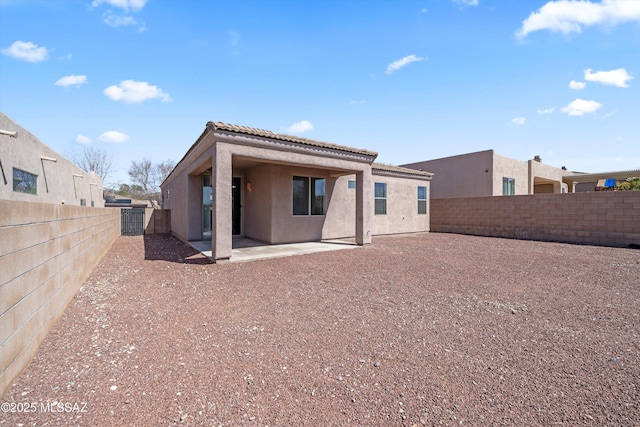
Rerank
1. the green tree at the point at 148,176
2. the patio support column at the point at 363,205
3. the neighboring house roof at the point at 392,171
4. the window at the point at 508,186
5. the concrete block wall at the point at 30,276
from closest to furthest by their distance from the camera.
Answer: the concrete block wall at the point at 30,276 → the patio support column at the point at 363,205 → the neighboring house roof at the point at 392,171 → the window at the point at 508,186 → the green tree at the point at 148,176

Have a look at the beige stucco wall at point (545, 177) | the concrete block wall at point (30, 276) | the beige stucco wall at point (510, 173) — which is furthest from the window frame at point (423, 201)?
the concrete block wall at point (30, 276)

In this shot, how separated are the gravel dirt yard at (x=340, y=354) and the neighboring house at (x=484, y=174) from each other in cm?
1398

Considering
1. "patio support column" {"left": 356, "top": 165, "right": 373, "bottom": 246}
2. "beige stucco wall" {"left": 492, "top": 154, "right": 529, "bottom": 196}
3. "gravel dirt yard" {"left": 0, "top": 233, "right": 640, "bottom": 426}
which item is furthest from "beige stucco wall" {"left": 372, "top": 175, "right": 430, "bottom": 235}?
"gravel dirt yard" {"left": 0, "top": 233, "right": 640, "bottom": 426}

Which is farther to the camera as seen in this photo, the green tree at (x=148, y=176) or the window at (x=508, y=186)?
the green tree at (x=148, y=176)

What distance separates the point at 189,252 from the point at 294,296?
5492 millimetres

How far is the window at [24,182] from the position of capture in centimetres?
766

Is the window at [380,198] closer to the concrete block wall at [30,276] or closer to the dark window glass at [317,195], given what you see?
the dark window glass at [317,195]

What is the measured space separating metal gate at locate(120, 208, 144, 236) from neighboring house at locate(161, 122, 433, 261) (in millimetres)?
3959

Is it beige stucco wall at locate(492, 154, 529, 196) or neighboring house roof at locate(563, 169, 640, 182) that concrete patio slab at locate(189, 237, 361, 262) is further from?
neighboring house roof at locate(563, 169, 640, 182)

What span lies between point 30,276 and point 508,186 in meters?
23.1

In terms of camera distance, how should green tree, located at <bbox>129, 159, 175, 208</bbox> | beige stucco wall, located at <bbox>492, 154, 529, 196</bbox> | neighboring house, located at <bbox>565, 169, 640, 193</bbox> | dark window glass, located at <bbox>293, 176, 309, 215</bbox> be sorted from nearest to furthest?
1. dark window glass, located at <bbox>293, 176, 309, 215</bbox>
2. beige stucco wall, located at <bbox>492, 154, 529, 196</bbox>
3. neighboring house, located at <bbox>565, 169, 640, 193</bbox>
4. green tree, located at <bbox>129, 159, 175, 208</bbox>

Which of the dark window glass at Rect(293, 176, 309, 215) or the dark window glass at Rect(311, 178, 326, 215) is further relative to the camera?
the dark window glass at Rect(311, 178, 326, 215)

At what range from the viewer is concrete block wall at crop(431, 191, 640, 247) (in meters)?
11.0

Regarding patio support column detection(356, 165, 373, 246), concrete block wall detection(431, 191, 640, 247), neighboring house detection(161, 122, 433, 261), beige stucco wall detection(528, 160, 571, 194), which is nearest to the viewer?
neighboring house detection(161, 122, 433, 261)
